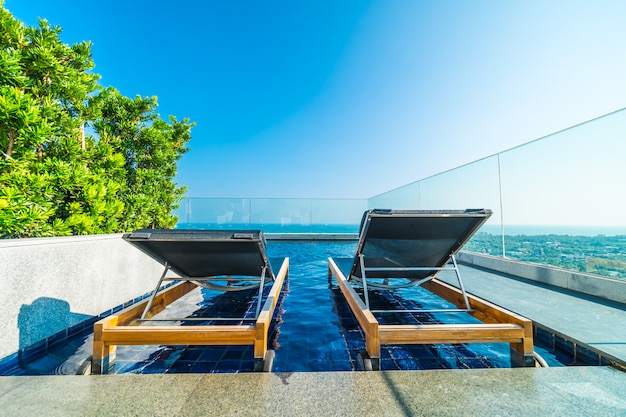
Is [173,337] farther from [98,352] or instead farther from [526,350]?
[526,350]

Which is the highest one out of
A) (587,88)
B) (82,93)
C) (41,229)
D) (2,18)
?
(587,88)

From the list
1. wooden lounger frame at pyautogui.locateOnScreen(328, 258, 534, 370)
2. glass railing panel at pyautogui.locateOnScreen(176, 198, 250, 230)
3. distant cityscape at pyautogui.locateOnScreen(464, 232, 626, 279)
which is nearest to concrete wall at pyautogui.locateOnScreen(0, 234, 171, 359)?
wooden lounger frame at pyautogui.locateOnScreen(328, 258, 534, 370)

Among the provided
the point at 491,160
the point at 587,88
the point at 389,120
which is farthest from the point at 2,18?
the point at 389,120

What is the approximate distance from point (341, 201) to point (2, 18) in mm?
12452

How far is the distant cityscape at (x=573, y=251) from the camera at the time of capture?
2.82 metres

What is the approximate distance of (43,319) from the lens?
6.20ft

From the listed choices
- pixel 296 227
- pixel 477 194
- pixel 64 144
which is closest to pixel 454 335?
pixel 64 144

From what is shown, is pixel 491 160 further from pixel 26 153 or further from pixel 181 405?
pixel 26 153

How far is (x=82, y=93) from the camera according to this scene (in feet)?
9.66

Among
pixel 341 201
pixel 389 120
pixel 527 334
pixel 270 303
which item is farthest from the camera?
pixel 341 201

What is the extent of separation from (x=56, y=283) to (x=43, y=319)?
28cm

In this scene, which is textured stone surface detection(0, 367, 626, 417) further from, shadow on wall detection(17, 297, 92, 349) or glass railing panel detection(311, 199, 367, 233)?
glass railing panel detection(311, 199, 367, 233)

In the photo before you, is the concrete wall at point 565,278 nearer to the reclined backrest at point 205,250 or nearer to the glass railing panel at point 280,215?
the reclined backrest at point 205,250

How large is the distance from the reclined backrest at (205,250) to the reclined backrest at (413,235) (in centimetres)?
98
